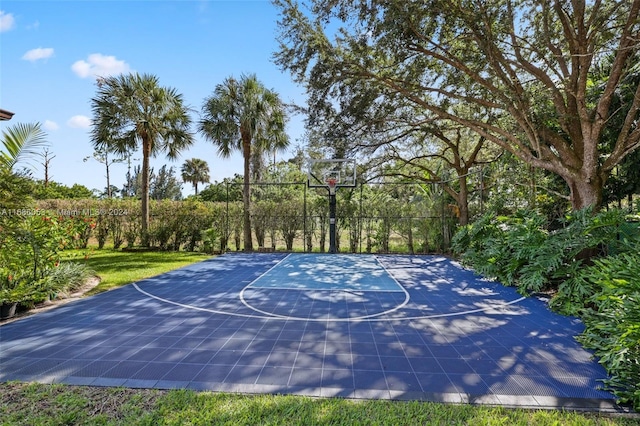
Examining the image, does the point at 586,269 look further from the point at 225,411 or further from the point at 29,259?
the point at 29,259

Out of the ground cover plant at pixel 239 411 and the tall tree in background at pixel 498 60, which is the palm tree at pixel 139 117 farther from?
the ground cover plant at pixel 239 411

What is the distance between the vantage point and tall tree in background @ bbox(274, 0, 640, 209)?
5.80 metres

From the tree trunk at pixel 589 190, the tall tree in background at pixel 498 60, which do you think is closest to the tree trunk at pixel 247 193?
the tall tree in background at pixel 498 60

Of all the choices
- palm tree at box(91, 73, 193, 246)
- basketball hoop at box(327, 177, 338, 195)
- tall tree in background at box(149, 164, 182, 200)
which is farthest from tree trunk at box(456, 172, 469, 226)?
tall tree in background at box(149, 164, 182, 200)

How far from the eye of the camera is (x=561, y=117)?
256 inches

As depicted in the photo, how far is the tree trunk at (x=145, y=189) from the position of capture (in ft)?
36.6

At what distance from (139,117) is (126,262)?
16.3 ft

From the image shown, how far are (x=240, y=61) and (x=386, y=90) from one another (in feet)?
18.1

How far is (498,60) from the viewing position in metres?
6.37

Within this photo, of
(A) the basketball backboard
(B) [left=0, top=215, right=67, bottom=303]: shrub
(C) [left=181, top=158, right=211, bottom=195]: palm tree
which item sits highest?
(C) [left=181, top=158, right=211, bottom=195]: palm tree

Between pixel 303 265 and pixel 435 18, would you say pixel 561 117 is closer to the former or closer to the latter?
pixel 435 18

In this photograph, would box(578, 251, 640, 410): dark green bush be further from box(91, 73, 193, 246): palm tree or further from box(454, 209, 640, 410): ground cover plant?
box(91, 73, 193, 246): palm tree

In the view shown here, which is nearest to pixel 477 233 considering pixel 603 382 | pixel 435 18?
pixel 435 18

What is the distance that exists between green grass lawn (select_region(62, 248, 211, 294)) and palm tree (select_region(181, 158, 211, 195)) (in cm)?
2708
